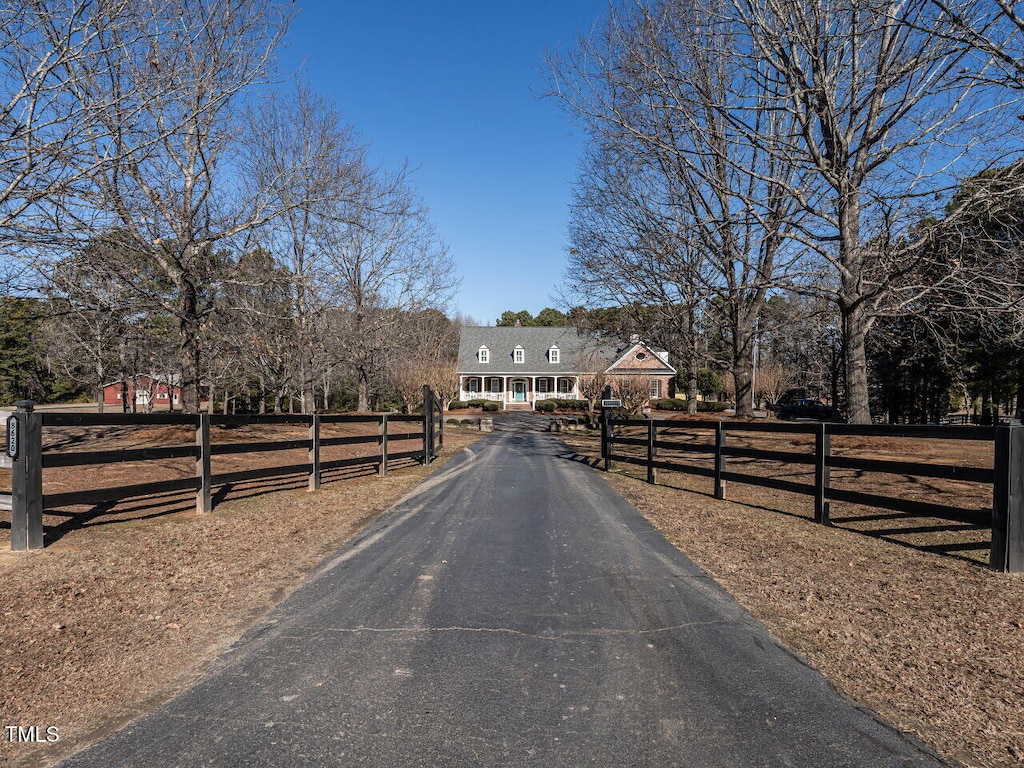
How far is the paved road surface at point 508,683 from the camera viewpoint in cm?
261

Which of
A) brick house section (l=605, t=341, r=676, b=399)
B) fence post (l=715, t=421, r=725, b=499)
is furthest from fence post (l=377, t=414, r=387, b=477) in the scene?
brick house section (l=605, t=341, r=676, b=399)

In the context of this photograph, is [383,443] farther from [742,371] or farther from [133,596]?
[742,371]

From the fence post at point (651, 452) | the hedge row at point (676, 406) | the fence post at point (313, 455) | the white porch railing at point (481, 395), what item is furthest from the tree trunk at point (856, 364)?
the white porch railing at point (481, 395)

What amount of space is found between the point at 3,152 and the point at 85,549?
19.4ft

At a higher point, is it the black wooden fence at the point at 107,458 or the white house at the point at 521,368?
the white house at the point at 521,368

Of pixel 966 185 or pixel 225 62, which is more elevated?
pixel 225 62

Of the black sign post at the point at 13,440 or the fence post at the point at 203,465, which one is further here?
the fence post at the point at 203,465

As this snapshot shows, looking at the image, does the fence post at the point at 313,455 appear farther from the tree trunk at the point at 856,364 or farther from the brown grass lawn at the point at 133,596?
the tree trunk at the point at 856,364

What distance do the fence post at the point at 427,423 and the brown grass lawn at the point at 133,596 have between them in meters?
5.86

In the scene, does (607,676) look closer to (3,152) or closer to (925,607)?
(925,607)

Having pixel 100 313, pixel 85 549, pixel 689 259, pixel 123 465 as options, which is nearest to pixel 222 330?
pixel 100 313

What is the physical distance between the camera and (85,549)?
5703 mm

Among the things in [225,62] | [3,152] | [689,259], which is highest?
[225,62]

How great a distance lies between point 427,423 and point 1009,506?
1154cm
